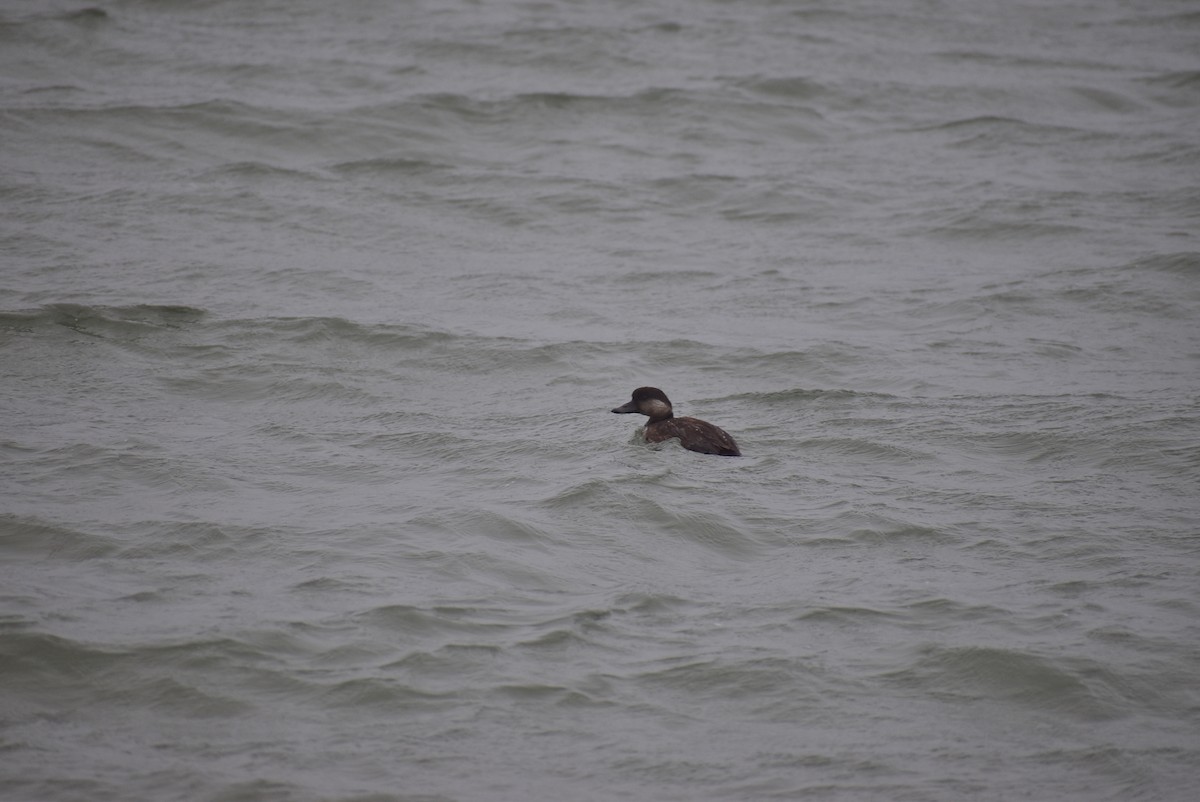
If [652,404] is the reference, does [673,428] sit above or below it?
below

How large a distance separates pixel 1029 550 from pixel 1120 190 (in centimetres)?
831

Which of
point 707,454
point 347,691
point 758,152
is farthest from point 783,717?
point 758,152

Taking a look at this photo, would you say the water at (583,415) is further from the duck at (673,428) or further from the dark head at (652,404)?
the dark head at (652,404)

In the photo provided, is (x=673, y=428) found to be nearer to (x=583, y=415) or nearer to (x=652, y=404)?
(x=652, y=404)

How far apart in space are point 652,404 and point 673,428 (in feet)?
0.83

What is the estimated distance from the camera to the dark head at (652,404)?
30.5ft

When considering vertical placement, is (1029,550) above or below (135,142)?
below

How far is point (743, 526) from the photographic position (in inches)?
313

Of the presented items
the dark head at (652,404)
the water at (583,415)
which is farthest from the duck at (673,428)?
the water at (583,415)

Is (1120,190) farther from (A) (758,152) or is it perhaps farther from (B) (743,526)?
(B) (743,526)

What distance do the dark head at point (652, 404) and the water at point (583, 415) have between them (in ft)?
0.99

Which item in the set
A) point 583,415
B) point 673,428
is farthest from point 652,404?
point 583,415

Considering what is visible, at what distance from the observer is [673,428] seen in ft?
30.0

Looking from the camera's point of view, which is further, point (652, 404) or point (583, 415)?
point (583, 415)
